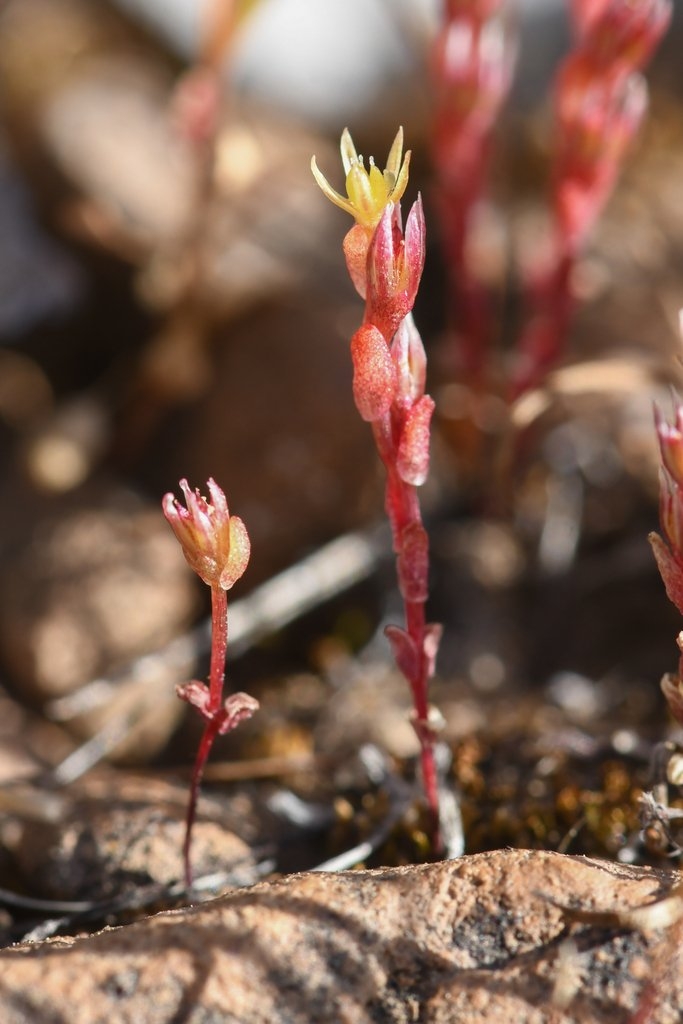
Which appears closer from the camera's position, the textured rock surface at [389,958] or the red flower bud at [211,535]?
the textured rock surface at [389,958]

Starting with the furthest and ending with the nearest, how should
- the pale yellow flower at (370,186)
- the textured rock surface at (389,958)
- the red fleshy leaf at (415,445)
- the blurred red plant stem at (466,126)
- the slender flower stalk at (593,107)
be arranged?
the blurred red plant stem at (466,126), the slender flower stalk at (593,107), the red fleshy leaf at (415,445), the pale yellow flower at (370,186), the textured rock surface at (389,958)

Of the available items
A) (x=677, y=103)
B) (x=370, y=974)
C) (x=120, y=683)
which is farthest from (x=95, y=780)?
(x=677, y=103)

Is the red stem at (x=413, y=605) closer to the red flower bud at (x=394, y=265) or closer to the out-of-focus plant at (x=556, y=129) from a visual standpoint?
the red flower bud at (x=394, y=265)

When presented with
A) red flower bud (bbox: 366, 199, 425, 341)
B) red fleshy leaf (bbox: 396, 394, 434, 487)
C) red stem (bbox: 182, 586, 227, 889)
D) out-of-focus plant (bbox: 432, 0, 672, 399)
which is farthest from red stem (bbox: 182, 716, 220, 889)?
out-of-focus plant (bbox: 432, 0, 672, 399)

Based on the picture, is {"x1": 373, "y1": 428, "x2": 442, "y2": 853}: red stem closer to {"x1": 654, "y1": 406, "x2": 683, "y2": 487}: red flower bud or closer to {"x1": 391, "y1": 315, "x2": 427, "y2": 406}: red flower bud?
{"x1": 391, "y1": 315, "x2": 427, "y2": 406}: red flower bud

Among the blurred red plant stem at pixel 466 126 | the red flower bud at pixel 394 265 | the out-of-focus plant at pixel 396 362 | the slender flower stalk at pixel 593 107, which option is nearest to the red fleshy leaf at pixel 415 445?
the out-of-focus plant at pixel 396 362

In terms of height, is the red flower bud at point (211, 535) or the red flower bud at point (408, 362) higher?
the red flower bud at point (408, 362)

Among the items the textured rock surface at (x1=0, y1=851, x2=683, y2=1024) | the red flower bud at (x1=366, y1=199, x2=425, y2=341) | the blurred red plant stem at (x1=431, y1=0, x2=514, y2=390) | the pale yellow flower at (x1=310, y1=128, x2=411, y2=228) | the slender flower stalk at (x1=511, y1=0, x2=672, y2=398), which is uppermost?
the blurred red plant stem at (x1=431, y1=0, x2=514, y2=390)
